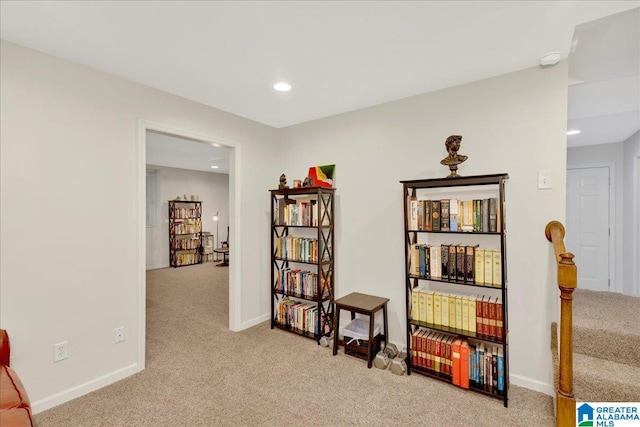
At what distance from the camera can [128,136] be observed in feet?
8.14

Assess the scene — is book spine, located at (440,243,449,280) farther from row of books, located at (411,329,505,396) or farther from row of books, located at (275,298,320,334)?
row of books, located at (275,298,320,334)

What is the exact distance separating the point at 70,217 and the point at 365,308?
7.94 feet

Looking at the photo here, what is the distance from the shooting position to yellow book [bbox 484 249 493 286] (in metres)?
2.23

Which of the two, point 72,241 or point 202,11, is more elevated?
point 202,11

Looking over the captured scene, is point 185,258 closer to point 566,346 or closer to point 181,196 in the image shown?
point 181,196

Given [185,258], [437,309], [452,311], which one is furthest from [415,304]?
[185,258]

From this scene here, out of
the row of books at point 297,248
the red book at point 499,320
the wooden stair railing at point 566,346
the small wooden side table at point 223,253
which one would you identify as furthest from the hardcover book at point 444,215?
the small wooden side table at point 223,253

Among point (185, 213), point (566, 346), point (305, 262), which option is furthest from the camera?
point (185, 213)

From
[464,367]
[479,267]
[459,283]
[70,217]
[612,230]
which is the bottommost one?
[464,367]

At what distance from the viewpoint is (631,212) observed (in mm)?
3760

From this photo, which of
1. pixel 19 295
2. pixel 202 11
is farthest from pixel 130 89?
pixel 19 295

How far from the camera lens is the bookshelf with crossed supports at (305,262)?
3.19 meters

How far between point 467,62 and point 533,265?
1608 millimetres

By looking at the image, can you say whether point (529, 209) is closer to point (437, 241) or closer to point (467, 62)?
point (437, 241)
